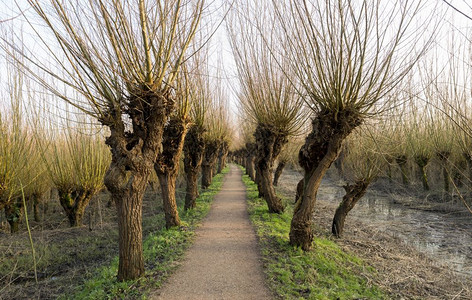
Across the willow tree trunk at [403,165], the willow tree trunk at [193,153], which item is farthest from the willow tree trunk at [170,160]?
the willow tree trunk at [403,165]

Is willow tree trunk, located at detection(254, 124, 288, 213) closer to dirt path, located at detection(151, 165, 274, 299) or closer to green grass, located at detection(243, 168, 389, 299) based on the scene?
dirt path, located at detection(151, 165, 274, 299)

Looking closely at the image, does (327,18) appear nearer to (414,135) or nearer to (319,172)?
(319,172)

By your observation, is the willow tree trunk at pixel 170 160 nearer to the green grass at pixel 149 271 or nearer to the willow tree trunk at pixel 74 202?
the green grass at pixel 149 271

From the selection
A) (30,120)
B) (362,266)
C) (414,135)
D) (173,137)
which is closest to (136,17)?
(173,137)

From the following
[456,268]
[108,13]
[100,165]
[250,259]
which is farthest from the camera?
[100,165]

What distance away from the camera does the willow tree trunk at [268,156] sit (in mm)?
10383

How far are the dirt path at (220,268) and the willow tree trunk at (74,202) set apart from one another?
4787mm

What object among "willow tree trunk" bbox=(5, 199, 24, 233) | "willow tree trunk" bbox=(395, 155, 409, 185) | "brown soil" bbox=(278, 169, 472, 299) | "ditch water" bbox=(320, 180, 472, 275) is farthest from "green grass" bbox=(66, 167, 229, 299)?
"willow tree trunk" bbox=(395, 155, 409, 185)

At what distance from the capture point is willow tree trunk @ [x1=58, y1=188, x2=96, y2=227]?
10438mm

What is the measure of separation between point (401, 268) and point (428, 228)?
515 centimetres

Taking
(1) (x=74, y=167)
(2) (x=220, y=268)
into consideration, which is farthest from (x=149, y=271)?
(1) (x=74, y=167)

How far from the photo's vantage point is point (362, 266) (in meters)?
6.16

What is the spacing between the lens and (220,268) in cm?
563

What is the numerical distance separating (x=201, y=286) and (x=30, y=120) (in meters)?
7.19
